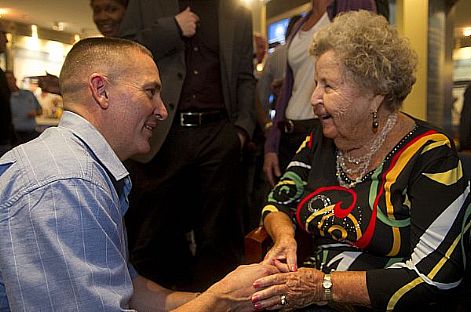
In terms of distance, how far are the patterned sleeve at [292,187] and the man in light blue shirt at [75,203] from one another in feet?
1.78

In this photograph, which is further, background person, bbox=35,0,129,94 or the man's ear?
background person, bbox=35,0,129,94

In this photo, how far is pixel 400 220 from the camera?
51.6 inches

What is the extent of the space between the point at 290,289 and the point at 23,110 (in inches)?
58.6

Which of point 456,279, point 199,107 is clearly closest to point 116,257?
point 456,279

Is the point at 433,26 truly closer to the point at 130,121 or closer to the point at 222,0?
the point at 222,0

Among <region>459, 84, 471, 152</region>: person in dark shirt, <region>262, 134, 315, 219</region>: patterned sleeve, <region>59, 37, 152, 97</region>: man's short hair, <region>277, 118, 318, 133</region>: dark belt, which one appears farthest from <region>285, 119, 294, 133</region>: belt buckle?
<region>59, 37, 152, 97</region>: man's short hair

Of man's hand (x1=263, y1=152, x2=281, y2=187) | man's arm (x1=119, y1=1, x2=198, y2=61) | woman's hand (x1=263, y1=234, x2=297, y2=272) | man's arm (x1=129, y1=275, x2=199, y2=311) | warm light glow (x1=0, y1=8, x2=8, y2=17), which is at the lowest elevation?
man's arm (x1=129, y1=275, x2=199, y2=311)

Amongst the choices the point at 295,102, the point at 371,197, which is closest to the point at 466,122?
the point at 295,102

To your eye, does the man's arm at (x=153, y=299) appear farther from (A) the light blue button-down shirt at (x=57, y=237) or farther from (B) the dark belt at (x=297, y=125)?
(B) the dark belt at (x=297, y=125)

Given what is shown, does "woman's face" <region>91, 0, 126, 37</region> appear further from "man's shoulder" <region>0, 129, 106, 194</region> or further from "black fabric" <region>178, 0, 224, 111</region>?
"man's shoulder" <region>0, 129, 106, 194</region>

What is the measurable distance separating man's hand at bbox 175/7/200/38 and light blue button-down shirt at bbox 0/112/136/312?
1203mm

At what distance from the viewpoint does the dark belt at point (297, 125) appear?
2012 mm

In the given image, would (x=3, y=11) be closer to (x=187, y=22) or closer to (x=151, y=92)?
(x=187, y=22)

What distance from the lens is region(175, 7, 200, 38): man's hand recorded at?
2008 mm
